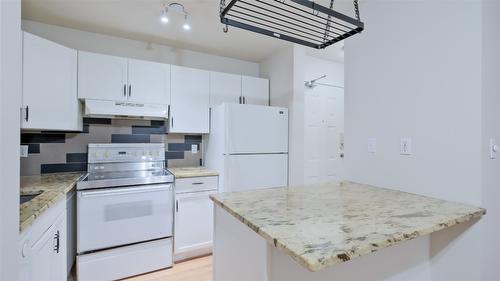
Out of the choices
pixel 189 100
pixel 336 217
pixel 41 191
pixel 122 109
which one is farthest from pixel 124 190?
pixel 336 217

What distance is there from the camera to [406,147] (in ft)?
4.87

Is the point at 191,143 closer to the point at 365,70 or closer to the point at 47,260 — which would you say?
the point at 47,260

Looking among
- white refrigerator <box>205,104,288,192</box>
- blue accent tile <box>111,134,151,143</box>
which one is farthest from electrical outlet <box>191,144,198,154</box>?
blue accent tile <box>111,134,151,143</box>

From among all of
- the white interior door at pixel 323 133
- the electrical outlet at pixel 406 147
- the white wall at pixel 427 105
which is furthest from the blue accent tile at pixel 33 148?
the electrical outlet at pixel 406 147

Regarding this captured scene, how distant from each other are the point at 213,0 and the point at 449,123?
189 cm

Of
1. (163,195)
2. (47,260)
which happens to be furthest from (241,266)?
(163,195)

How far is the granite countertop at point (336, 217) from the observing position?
28.2 inches

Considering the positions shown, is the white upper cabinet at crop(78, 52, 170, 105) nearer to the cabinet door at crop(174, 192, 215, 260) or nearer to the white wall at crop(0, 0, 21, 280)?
the cabinet door at crop(174, 192, 215, 260)

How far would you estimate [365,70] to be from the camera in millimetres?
1757

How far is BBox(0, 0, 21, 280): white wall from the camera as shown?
657 millimetres

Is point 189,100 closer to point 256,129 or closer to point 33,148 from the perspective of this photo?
point 256,129

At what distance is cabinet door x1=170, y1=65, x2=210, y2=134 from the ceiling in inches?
14.9

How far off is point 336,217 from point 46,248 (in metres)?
1.59

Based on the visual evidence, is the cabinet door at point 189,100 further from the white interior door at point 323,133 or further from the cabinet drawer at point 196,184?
the white interior door at point 323,133
